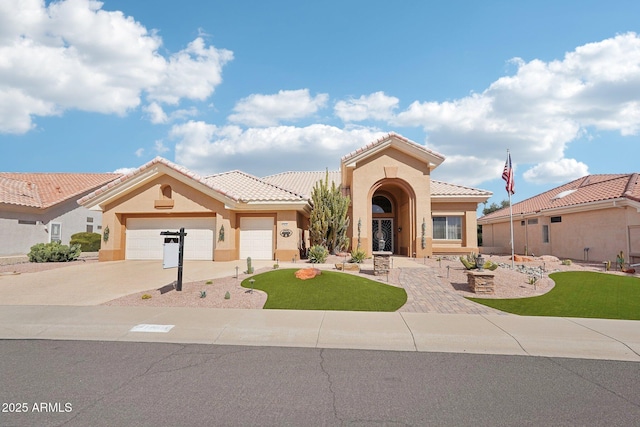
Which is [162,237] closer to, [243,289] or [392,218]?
[243,289]

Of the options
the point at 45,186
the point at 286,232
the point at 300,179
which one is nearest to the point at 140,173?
the point at 286,232

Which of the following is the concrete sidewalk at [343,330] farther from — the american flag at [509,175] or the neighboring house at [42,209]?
the neighboring house at [42,209]

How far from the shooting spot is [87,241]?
A: 85.4ft

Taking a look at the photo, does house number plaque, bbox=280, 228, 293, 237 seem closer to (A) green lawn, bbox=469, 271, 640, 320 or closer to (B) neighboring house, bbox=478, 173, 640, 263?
(A) green lawn, bbox=469, 271, 640, 320

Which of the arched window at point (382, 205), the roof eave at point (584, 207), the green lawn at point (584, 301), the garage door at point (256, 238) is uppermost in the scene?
the arched window at point (382, 205)

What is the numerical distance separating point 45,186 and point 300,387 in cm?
3137

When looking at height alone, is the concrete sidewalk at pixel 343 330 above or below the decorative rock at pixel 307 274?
below

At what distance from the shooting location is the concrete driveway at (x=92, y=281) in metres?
10.6

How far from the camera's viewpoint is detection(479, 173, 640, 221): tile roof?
19812 mm

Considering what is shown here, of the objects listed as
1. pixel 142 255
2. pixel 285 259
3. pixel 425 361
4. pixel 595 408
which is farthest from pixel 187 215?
pixel 595 408

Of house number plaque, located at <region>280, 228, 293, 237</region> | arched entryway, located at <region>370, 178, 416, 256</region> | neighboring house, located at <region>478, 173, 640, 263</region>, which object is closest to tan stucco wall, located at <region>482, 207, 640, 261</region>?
neighboring house, located at <region>478, 173, 640, 263</region>

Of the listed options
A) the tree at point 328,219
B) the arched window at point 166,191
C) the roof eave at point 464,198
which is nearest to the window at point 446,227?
the roof eave at point 464,198

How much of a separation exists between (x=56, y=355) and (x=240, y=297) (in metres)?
4.78

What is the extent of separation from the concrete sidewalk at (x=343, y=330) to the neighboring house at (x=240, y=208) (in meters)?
9.78
